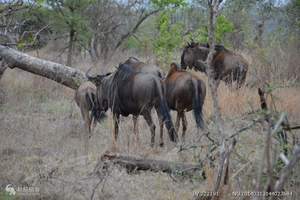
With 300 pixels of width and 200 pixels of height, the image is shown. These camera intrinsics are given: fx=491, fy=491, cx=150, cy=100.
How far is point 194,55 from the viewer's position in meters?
12.9

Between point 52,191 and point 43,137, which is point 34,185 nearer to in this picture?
point 52,191

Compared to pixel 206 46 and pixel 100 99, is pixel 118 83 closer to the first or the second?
pixel 100 99

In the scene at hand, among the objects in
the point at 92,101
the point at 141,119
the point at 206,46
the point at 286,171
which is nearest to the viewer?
the point at 286,171

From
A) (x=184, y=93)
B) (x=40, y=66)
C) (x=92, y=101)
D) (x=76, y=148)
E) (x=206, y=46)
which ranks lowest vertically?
(x=76, y=148)

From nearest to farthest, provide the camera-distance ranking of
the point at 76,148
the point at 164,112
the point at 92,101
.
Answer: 1. the point at 76,148
2. the point at 164,112
3. the point at 92,101

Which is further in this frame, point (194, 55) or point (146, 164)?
point (194, 55)

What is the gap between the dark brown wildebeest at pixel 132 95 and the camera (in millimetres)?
7695

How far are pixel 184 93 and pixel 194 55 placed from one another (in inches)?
187

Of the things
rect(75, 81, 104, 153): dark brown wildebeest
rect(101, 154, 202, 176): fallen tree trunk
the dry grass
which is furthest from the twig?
rect(75, 81, 104, 153): dark brown wildebeest

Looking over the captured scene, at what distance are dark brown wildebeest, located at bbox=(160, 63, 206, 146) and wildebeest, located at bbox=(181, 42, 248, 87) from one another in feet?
11.4

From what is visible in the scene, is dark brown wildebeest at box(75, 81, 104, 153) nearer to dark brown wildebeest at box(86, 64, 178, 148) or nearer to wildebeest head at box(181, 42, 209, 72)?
dark brown wildebeest at box(86, 64, 178, 148)

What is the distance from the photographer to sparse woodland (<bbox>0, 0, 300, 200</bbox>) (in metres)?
4.48

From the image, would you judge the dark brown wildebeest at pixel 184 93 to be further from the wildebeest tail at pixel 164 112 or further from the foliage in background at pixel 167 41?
the foliage in background at pixel 167 41

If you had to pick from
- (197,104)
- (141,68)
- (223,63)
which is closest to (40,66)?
(141,68)
